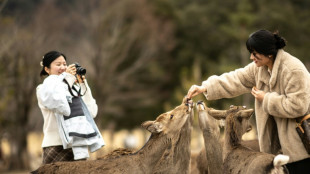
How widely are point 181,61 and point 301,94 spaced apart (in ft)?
112

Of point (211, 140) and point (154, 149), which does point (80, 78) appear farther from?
point (211, 140)

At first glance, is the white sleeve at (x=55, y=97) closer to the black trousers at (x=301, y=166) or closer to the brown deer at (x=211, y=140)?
the brown deer at (x=211, y=140)

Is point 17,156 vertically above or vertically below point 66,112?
below

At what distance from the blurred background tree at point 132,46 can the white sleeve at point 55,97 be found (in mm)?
12228

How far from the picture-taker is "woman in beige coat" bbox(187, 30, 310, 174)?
19.3 feet

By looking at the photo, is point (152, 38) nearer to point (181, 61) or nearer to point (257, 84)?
point (181, 61)

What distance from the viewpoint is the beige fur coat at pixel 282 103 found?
5.87 metres

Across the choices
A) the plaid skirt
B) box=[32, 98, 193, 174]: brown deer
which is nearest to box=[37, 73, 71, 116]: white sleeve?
the plaid skirt

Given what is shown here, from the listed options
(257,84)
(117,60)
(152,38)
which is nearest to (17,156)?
(117,60)

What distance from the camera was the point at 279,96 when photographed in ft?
19.8

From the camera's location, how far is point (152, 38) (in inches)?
1335

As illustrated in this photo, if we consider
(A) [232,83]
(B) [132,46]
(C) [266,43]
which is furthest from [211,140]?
(B) [132,46]

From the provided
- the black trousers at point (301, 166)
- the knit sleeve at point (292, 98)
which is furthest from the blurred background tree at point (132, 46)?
the black trousers at point (301, 166)

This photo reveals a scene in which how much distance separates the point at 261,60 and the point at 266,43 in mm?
257
